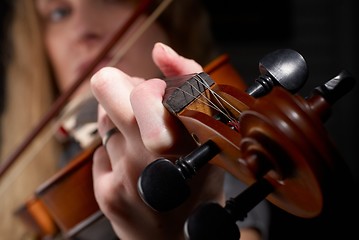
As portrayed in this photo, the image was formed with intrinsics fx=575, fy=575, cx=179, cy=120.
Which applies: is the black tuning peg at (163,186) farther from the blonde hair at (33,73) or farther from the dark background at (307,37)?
the dark background at (307,37)

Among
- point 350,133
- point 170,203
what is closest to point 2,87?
point 170,203

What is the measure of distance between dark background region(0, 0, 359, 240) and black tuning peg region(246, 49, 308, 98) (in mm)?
1757

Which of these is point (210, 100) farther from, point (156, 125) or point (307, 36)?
point (307, 36)

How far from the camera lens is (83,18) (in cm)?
128

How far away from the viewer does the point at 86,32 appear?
1.27 metres

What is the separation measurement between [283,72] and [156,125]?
125mm

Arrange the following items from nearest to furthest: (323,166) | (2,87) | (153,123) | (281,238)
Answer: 1. (323,166)
2. (153,123)
3. (281,238)
4. (2,87)

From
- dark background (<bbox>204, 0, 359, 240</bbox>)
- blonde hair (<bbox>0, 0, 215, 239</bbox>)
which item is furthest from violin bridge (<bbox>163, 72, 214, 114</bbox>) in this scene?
dark background (<bbox>204, 0, 359, 240</bbox>)

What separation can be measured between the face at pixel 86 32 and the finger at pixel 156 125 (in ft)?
2.14

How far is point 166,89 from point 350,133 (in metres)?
1.82

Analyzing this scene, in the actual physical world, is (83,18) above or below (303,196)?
above

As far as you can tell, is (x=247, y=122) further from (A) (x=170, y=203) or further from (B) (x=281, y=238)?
(B) (x=281, y=238)

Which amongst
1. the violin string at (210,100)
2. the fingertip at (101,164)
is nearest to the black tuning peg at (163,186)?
the violin string at (210,100)

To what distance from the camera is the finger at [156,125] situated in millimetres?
519
